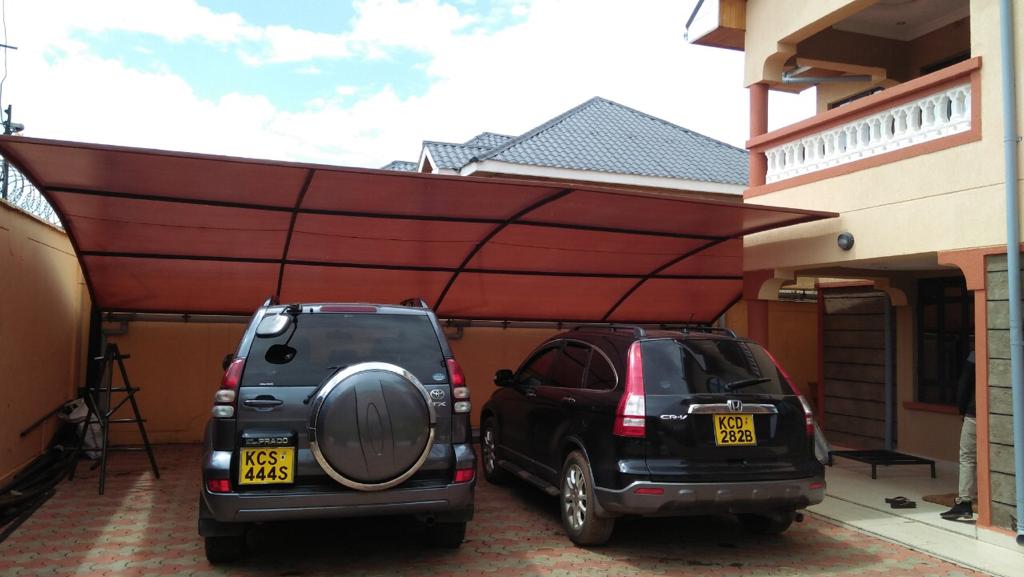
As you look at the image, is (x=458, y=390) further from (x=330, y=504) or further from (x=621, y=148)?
(x=621, y=148)

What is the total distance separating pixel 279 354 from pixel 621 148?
13.0 meters

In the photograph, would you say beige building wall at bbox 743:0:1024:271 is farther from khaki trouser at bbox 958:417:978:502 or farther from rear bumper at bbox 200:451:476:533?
rear bumper at bbox 200:451:476:533

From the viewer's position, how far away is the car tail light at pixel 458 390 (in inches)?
185

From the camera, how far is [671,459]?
16.1 ft

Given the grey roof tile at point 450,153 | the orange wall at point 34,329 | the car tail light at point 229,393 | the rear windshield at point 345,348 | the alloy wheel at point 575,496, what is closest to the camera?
the car tail light at point 229,393

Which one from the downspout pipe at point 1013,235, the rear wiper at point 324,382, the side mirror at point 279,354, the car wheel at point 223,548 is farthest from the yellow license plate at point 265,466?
the downspout pipe at point 1013,235

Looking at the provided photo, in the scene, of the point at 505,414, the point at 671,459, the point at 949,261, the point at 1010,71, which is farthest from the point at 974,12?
the point at 505,414

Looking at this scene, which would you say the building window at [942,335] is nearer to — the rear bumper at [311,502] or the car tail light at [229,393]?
the rear bumper at [311,502]

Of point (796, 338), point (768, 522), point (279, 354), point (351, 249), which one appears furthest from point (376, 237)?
point (796, 338)

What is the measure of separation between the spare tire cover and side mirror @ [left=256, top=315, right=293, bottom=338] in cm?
48

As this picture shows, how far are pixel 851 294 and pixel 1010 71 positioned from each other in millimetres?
5363

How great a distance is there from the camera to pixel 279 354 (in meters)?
4.57

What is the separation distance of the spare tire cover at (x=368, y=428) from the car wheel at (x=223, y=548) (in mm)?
967

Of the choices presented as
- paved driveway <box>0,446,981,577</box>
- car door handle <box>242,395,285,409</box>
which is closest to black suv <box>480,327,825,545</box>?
paved driveway <box>0,446,981,577</box>
